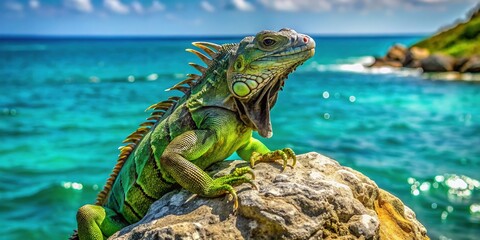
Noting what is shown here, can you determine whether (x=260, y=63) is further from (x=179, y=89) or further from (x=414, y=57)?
(x=414, y=57)

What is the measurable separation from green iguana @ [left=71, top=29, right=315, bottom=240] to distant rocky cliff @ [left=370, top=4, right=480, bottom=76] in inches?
1744

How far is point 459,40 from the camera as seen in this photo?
58.6m

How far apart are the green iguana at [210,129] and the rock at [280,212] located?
14 cm

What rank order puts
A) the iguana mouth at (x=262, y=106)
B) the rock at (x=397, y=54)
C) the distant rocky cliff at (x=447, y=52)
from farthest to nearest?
the rock at (x=397, y=54) < the distant rocky cliff at (x=447, y=52) < the iguana mouth at (x=262, y=106)

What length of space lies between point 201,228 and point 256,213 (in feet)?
1.22

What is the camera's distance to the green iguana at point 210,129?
4.45 metres

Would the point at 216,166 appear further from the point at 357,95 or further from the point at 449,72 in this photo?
the point at 449,72

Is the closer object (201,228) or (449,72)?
(201,228)

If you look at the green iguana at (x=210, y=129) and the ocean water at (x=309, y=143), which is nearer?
the green iguana at (x=210, y=129)

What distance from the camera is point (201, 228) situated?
390 centimetres

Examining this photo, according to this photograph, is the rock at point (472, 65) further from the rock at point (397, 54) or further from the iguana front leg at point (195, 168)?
the iguana front leg at point (195, 168)

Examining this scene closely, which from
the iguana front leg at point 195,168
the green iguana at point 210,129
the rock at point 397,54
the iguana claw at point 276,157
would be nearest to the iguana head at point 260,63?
the green iguana at point 210,129

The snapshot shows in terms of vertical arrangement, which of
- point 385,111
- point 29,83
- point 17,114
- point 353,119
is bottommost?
point 17,114

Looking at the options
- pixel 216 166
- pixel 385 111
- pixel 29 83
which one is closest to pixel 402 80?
pixel 385 111
